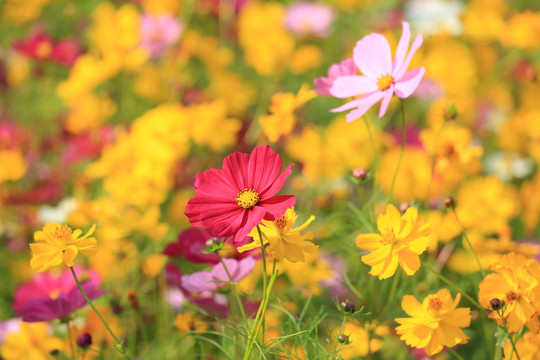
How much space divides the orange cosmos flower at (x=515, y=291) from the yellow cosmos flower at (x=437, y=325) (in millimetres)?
32

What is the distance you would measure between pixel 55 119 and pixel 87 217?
0.88 m

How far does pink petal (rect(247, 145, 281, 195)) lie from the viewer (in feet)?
1.66

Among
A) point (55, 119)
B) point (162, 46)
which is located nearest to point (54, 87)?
point (55, 119)

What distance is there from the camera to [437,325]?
0.52m

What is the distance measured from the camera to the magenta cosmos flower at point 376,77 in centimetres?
56

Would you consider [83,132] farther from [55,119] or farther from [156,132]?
[156,132]

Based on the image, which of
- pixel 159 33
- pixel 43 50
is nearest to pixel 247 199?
pixel 43 50

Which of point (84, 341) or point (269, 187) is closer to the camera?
point (269, 187)

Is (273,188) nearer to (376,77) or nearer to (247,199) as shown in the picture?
(247,199)

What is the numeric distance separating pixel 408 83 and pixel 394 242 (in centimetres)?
15

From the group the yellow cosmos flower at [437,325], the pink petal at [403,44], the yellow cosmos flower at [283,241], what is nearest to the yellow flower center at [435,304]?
the yellow cosmos flower at [437,325]

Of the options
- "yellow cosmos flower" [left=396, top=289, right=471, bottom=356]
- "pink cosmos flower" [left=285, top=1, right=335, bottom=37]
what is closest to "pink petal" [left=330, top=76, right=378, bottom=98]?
"yellow cosmos flower" [left=396, top=289, right=471, bottom=356]

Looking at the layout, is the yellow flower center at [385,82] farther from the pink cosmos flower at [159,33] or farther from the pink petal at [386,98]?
the pink cosmos flower at [159,33]

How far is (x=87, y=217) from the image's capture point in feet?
2.91
